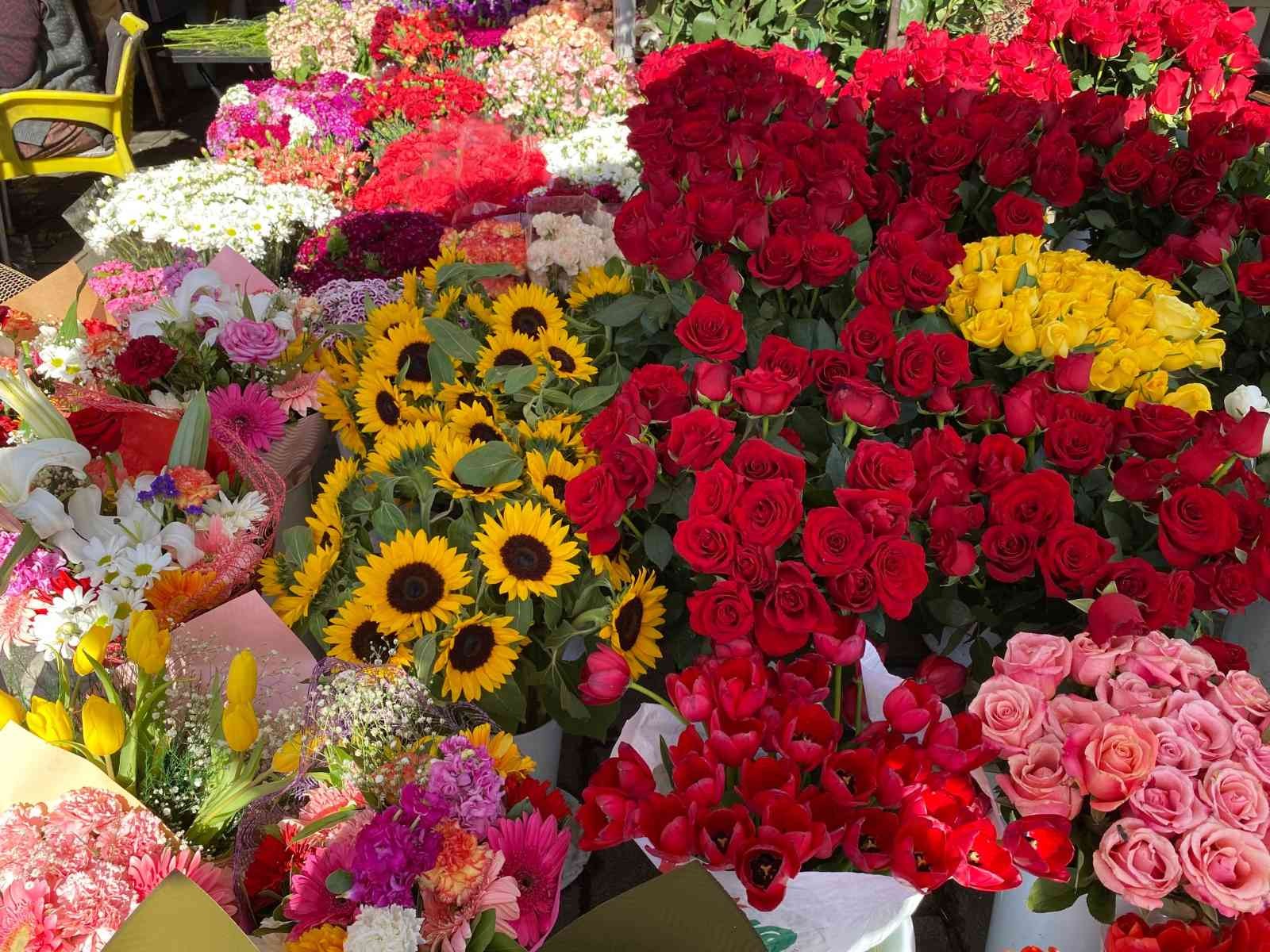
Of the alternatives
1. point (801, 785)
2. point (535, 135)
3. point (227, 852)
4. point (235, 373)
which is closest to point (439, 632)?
point (227, 852)

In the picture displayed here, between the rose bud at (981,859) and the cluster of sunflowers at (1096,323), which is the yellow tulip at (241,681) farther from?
the cluster of sunflowers at (1096,323)

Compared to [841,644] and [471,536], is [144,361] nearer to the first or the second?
[471,536]

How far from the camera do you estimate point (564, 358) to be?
1640mm

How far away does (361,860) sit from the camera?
0.82 meters

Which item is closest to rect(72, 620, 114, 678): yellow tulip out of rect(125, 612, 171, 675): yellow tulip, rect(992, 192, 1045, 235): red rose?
rect(125, 612, 171, 675): yellow tulip

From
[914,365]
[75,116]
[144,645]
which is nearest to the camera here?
[144,645]

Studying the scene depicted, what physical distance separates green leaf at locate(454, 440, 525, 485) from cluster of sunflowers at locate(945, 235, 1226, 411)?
Answer: 79cm

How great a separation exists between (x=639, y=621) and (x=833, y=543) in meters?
0.42

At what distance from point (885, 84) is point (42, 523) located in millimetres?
2109

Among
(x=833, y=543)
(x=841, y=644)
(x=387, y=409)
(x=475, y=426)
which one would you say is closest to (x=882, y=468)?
(x=833, y=543)

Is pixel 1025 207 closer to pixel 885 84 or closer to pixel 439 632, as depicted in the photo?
pixel 885 84

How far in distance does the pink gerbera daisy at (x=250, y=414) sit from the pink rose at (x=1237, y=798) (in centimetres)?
155

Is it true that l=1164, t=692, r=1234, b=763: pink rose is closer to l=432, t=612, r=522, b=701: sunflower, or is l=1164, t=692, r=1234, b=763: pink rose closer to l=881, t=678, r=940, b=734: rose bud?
l=881, t=678, r=940, b=734: rose bud

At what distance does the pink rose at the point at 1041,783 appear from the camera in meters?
0.94
